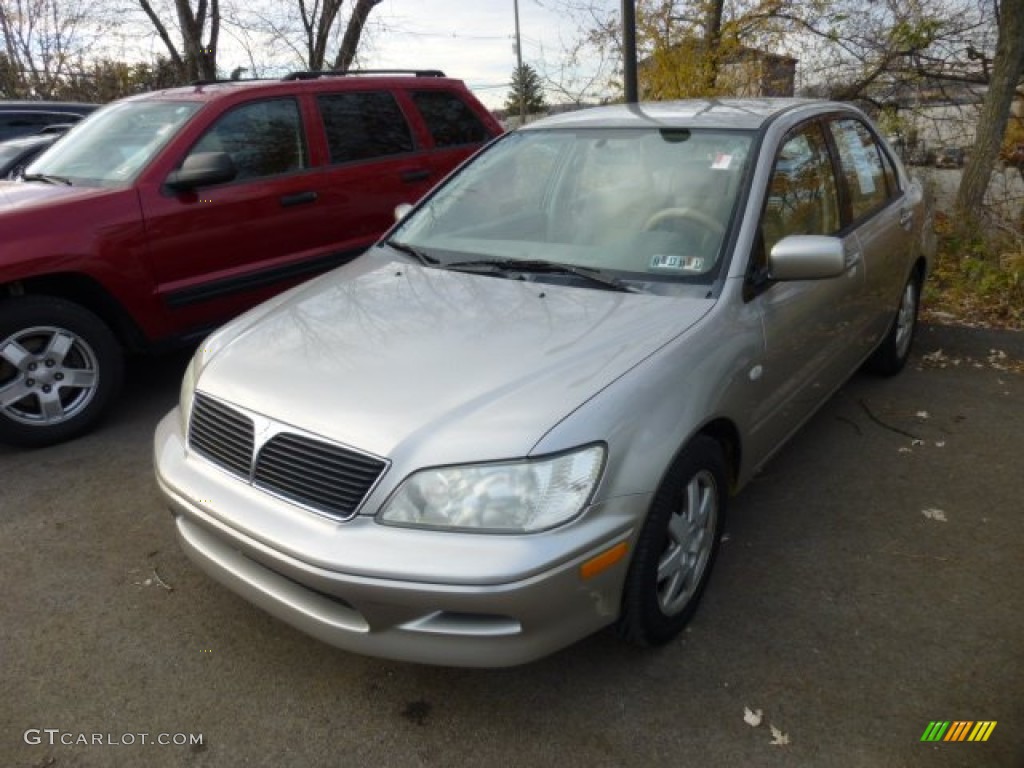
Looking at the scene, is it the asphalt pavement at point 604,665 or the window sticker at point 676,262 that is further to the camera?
the window sticker at point 676,262

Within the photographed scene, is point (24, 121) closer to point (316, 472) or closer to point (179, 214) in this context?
point (179, 214)

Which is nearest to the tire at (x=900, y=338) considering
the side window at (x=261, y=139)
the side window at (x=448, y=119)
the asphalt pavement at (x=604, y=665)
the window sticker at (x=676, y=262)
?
the asphalt pavement at (x=604, y=665)

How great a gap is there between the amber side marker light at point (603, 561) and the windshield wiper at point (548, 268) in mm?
980

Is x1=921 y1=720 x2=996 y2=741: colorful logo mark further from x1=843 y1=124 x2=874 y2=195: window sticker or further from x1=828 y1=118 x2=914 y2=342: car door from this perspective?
x1=843 y1=124 x2=874 y2=195: window sticker

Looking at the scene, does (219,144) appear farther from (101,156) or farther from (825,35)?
(825,35)

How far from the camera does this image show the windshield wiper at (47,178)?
174 inches

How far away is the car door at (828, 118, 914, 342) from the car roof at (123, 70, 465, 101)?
121 inches

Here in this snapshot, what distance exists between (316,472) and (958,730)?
1.90 metres

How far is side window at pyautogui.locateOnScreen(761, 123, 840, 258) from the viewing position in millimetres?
2953

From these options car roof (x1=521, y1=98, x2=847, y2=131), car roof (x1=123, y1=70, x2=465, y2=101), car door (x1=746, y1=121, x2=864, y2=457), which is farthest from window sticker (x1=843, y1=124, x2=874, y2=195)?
car roof (x1=123, y1=70, x2=465, y2=101)

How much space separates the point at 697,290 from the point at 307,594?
61.2 inches

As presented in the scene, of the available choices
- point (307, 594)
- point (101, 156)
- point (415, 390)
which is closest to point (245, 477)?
point (307, 594)

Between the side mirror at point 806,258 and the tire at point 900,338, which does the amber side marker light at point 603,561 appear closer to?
the side mirror at point 806,258

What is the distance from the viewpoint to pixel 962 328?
17.5 ft
